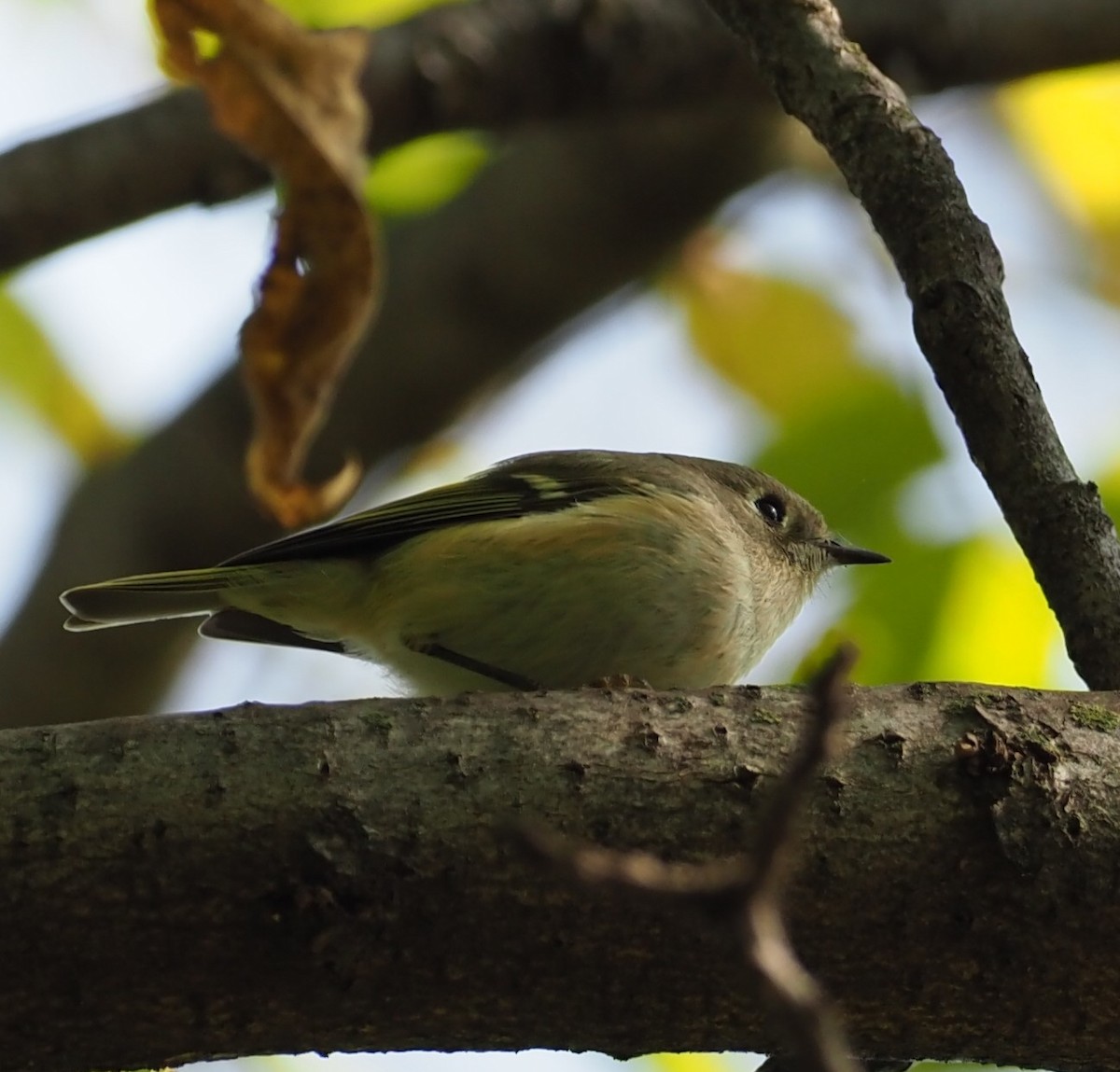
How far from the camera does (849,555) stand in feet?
14.0

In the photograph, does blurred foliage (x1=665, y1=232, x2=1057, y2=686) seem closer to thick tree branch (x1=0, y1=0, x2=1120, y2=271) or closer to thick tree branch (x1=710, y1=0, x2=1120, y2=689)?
thick tree branch (x1=710, y1=0, x2=1120, y2=689)

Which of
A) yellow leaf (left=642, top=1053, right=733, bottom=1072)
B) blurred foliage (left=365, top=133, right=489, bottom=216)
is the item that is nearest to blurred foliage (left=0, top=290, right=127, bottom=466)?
blurred foliage (left=365, top=133, right=489, bottom=216)

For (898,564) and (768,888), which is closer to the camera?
(768,888)

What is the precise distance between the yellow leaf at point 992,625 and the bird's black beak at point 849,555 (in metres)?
0.28

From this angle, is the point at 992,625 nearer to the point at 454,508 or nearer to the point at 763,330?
the point at 454,508

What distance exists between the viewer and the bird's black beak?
402cm

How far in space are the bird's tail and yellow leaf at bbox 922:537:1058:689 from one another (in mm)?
1762

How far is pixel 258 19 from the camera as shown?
3.25m

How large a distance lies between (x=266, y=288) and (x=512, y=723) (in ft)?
4.99

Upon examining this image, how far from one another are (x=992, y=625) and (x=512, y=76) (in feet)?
6.57

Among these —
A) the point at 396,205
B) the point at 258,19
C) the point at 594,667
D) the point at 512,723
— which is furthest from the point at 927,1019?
the point at 396,205

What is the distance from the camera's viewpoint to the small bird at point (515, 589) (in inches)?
138

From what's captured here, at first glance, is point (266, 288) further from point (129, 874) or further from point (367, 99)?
point (129, 874)

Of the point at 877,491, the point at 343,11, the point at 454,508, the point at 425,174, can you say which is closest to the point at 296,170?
the point at 454,508
